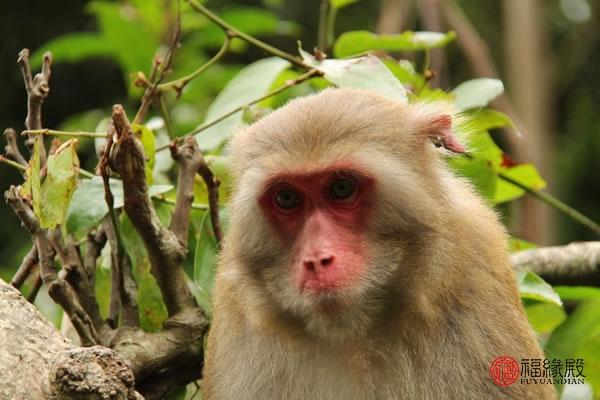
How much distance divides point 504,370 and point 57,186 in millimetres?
1931

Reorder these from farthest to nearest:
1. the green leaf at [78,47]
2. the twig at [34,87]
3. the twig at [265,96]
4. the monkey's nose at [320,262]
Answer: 1. the green leaf at [78,47]
2. the twig at [265,96]
3. the twig at [34,87]
4. the monkey's nose at [320,262]

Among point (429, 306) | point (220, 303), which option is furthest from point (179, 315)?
point (429, 306)

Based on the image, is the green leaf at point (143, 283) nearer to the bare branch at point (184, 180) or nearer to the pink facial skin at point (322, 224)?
the bare branch at point (184, 180)

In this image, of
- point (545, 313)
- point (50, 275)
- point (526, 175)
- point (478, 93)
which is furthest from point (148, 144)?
point (545, 313)

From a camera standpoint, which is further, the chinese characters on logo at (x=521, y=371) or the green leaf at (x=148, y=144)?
the green leaf at (x=148, y=144)

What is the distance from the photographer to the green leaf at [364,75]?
14.9 feet

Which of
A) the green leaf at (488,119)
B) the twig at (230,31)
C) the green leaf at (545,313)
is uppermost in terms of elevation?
the twig at (230,31)

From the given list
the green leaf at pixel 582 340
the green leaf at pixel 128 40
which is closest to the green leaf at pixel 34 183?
the green leaf at pixel 582 340

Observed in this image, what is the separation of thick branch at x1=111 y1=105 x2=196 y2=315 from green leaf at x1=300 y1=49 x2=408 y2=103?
109cm

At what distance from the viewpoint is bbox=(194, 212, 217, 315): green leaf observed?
4.53 metres

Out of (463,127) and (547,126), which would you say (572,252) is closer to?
(463,127)

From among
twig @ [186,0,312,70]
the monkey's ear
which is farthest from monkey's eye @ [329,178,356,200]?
twig @ [186,0,312,70]

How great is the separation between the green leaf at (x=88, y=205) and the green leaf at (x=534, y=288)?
1.85 metres

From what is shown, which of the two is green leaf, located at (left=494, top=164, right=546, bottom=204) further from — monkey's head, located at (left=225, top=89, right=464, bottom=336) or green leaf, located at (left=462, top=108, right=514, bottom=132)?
monkey's head, located at (left=225, top=89, right=464, bottom=336)
